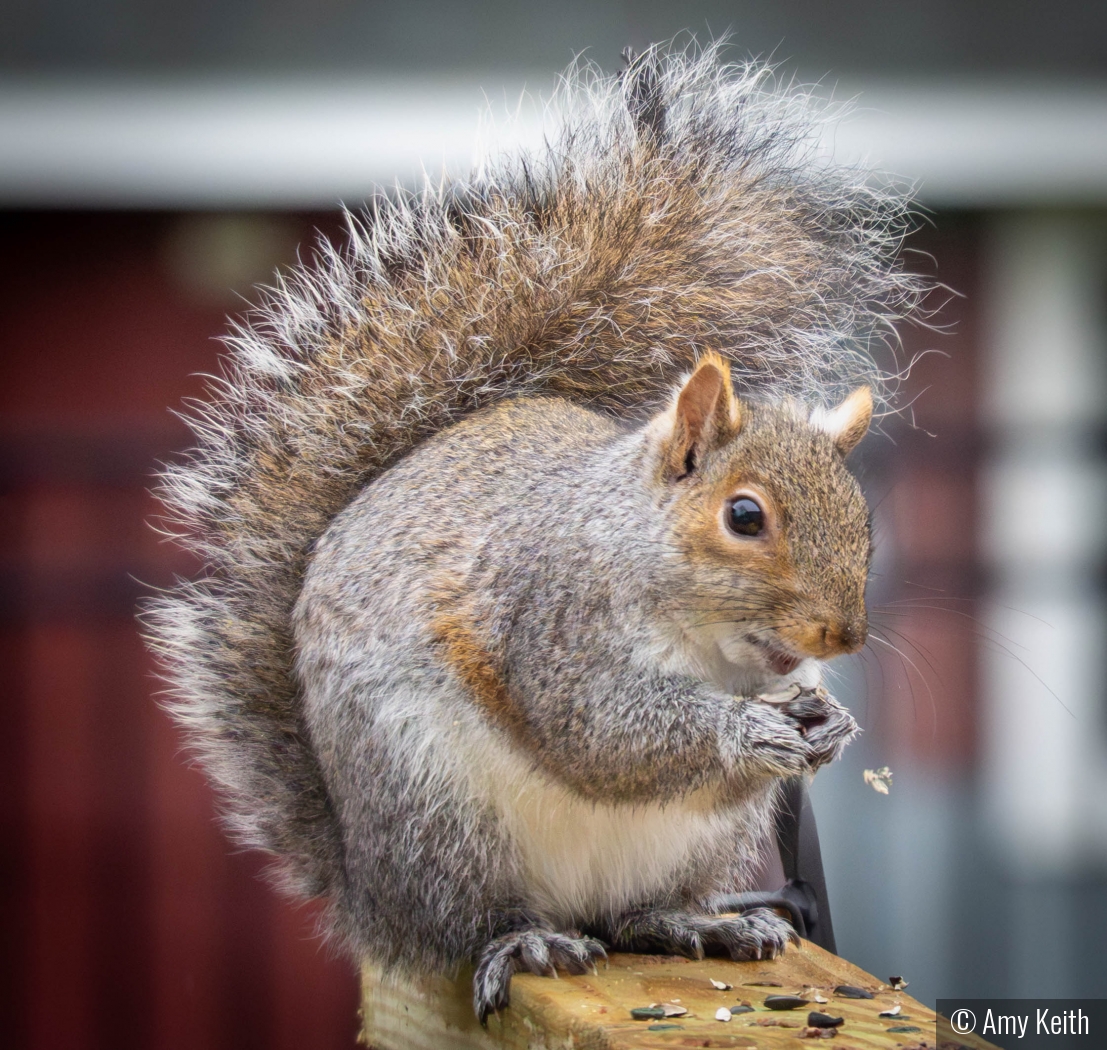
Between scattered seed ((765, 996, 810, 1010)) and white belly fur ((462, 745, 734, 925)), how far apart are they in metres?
0.14

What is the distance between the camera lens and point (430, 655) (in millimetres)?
940

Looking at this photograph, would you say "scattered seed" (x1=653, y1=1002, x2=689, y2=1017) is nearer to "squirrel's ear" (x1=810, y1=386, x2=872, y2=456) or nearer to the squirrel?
the squirrel

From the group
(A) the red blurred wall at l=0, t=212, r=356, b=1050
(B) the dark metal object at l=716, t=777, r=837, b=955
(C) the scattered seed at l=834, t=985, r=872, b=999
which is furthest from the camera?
(A) the red blurred wall at l=0, t=212, r=356, b=1050

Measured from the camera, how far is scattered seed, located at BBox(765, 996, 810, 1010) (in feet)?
2.89

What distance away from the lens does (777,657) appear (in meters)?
0.84

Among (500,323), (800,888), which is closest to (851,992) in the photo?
(800,888)

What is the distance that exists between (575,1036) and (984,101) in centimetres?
83

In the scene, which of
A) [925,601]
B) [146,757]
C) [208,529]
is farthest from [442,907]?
[146,757]

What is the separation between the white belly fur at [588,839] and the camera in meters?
→ 0.94

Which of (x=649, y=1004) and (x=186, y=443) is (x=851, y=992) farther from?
(x=186, y=443)

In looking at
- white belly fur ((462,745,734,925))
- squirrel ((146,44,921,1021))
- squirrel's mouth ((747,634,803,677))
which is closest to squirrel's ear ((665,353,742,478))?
squirrel ((146,44,921,1021))

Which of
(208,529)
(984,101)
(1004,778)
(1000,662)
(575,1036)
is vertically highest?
(984,101)

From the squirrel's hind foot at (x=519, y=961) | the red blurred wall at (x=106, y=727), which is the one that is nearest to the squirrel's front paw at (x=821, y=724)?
the squirrel's hind foot at (x=519, y=961)

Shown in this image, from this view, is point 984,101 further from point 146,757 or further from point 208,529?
point 146,757
